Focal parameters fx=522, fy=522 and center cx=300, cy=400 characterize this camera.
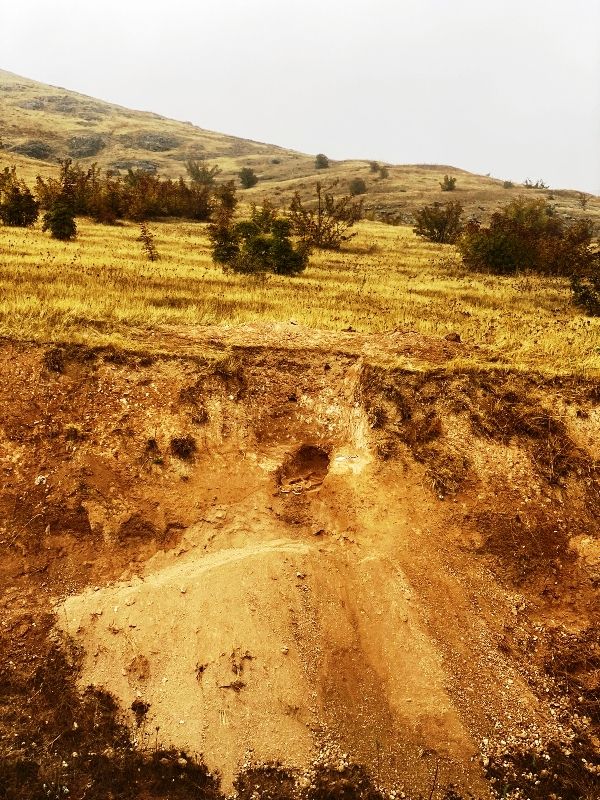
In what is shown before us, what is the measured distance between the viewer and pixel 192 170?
228ft

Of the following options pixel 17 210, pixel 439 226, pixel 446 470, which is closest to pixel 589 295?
pixel 446 470

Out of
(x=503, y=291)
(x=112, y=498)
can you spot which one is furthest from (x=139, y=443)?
(x=503, y=291)

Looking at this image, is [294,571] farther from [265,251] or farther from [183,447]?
[265,251]

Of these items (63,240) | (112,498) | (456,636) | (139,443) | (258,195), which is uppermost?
(258,195)

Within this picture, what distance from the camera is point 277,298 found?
648 inches

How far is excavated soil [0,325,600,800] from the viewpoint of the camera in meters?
6.18

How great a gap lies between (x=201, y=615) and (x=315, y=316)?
7.84 metres

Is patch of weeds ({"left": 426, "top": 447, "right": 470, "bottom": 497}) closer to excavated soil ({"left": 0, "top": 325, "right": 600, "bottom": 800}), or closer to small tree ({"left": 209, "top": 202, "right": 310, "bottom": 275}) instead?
excavated soil ({"left": 0, "top": 325, "right": 600, "bottom": 800})

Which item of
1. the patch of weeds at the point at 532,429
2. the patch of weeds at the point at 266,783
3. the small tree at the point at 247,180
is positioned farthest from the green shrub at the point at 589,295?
the small tree at the point at 247,180

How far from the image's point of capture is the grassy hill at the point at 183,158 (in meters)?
56.7

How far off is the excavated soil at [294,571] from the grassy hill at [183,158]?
43.9 metres

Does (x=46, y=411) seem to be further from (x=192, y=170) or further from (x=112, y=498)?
(x=192, y=170)

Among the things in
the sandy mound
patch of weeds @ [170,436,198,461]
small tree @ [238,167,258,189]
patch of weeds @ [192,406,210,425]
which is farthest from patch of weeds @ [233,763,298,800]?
small tree @ [238,167,258,189]

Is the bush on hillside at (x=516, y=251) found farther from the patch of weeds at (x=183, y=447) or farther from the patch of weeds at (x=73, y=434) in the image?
the patch of weeds at (x=73, y=434)
